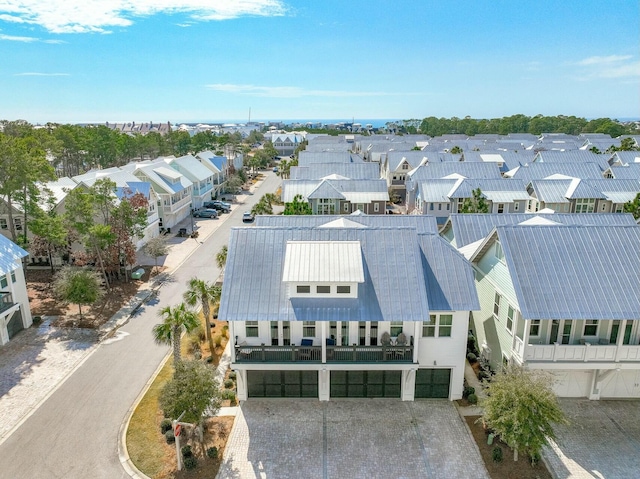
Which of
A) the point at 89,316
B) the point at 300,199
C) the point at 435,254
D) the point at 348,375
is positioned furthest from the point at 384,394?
the point at 300,199

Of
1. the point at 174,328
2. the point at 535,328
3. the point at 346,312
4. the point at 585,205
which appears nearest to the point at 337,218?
the point at 346,312

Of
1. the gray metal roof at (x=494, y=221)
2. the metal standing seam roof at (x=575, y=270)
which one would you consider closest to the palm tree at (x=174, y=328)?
the metal standing seam roof at (x=575, y=270)

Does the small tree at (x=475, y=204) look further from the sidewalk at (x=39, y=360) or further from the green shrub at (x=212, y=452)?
the green shrub at (x=212, y=452)

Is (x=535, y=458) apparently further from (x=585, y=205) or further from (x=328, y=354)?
(x=585, y=205)

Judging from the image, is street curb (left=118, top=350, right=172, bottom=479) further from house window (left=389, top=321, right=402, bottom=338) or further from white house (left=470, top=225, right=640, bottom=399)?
white house (left=470, top=225, right=640, bottom=399)

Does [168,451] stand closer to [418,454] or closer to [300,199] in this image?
[418,454]
